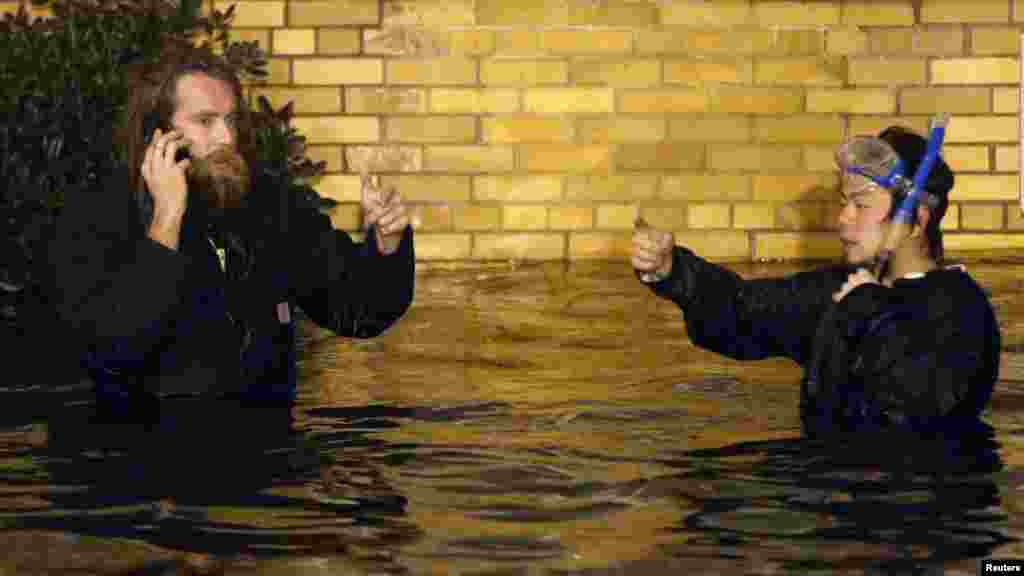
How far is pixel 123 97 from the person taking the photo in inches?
494

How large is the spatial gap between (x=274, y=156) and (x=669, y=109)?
2450mm

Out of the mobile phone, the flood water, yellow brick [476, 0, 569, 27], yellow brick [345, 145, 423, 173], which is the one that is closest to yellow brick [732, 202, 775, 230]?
yellow brick [476, 0, 569, 27]

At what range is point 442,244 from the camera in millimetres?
14656

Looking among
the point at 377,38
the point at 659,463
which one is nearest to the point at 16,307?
the point at 377,38

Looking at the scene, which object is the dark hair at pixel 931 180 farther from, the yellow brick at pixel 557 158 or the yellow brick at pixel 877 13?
the yellow brick at pixel 877 13

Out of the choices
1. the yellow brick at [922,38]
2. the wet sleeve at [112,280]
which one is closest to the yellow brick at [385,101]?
the yellow brick at [922,38]

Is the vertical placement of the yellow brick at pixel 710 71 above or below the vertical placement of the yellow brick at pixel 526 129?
above

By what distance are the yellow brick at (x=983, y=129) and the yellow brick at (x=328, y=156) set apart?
3.54m

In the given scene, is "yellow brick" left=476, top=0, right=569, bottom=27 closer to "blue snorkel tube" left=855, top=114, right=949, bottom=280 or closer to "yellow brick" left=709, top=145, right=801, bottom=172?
"yellow brick" left=709, top=145, right=801, bottom=172

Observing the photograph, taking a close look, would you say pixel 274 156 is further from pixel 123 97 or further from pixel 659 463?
pixel 659 463

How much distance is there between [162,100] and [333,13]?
703cm

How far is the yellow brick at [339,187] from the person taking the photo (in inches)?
574

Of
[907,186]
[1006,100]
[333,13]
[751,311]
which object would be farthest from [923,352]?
[333,13]

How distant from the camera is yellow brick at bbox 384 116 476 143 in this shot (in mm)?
14570
